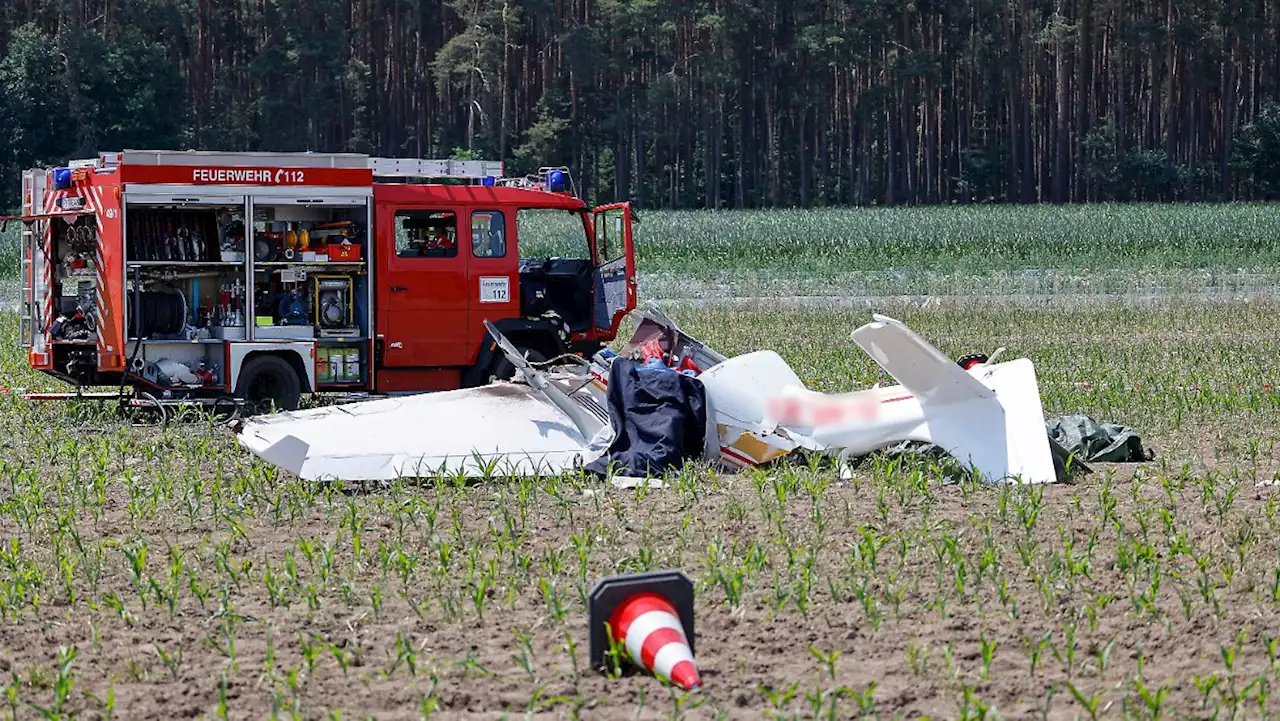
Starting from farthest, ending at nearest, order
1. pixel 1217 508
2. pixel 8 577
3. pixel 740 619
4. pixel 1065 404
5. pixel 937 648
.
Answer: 1. pixel 1065 404
2. pixel 1217 508
3. pixel 8 577
4. pixel 740 619
5. pixel 937 648

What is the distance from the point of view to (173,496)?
10.4 m

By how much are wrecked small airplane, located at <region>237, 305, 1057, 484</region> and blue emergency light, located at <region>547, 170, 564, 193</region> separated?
4960 millimetres

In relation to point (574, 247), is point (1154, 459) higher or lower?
lower

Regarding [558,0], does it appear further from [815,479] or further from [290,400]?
[815,479]

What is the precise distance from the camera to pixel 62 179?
15391 millimetres

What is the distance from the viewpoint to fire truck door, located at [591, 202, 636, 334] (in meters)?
16.7

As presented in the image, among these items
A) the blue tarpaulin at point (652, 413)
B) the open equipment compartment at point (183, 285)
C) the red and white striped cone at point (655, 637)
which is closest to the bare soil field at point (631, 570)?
the red and white striped cone at point (655, 637)

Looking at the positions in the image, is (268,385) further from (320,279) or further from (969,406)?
(969,406)

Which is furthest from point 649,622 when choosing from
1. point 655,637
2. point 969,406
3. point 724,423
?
point 724,423

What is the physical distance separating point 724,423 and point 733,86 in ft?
230

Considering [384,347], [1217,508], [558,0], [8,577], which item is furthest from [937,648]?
[558,0]

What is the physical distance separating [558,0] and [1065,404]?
69.5 m

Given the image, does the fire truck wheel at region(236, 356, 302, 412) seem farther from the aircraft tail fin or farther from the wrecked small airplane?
the aircraft tail fin

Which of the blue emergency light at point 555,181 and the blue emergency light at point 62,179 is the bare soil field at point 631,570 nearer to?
the blue emergency light at point 62,179
